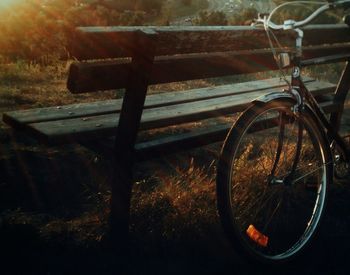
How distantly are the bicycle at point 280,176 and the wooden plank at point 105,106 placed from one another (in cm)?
60

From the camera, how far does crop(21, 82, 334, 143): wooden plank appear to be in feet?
9.41

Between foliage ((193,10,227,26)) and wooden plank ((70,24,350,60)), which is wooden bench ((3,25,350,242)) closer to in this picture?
wooden plank ((70,24,350,60))

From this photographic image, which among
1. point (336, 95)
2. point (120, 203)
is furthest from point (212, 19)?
point (120, 203)

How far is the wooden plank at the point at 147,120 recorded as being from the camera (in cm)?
287

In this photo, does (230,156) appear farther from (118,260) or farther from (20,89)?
(20,89)

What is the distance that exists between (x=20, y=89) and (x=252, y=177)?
386 cm

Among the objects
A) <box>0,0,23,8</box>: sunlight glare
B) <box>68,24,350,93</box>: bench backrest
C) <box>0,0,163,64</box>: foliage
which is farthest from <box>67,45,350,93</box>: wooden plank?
<box>0,0,23,8</box>: sunlight glare

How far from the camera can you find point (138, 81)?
8.98 feet

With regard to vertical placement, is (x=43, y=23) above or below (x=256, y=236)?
above

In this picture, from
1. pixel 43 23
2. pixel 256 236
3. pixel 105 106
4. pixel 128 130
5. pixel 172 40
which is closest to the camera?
pixel 172 40

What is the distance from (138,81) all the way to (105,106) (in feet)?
2.82

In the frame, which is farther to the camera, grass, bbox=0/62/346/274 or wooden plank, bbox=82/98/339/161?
grass, bbox=0/62/346/274

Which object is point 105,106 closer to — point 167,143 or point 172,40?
point 167,143

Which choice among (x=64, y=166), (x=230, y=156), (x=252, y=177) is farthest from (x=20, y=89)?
(x=230, y=156)
